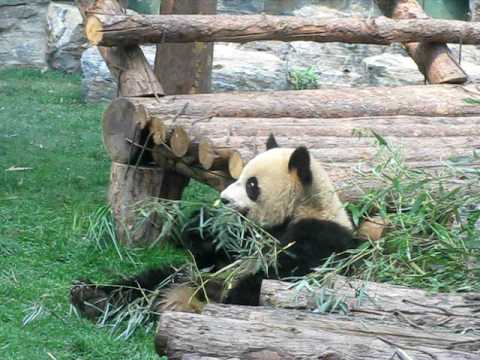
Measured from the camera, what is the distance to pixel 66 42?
1040cm

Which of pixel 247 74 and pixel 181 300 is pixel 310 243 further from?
pixel 247 74

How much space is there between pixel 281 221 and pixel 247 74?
5137 millimetres

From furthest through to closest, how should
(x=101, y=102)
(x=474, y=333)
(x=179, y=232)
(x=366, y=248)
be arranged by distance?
1. (x=101, y=102)
2. (x=179, y=232)
3. (x=366, y=248)
4. (x=474, y=333)

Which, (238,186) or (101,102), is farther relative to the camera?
(101,102)

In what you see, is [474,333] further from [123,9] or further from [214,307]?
[123,9]

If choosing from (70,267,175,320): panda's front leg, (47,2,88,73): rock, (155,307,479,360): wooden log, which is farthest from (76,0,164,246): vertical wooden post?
(47,2,88,73): rock

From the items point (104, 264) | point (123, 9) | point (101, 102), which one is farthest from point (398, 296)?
point (101, 102)

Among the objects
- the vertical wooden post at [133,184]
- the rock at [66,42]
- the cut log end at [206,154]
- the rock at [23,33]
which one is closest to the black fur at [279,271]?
the cut log end at [206,154]

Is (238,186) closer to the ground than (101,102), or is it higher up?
higher up

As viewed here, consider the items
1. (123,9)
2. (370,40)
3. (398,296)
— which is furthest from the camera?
(370,40)

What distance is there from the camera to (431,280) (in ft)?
11.5

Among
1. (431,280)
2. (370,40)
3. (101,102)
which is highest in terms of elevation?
(370,40)

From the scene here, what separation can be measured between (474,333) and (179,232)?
1.93 meters

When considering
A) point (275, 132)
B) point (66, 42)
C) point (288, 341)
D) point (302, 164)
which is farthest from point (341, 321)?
point (66, 42)
